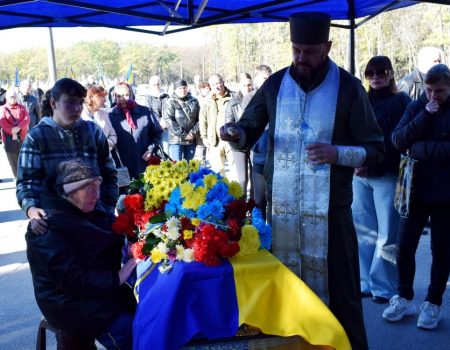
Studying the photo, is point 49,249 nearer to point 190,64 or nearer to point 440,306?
point 440,306

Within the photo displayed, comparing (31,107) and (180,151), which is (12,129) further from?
(180,151)

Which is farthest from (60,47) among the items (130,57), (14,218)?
(14,218)

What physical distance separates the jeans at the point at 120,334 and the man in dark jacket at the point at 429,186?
209 cm

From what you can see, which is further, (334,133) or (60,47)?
(60,47)

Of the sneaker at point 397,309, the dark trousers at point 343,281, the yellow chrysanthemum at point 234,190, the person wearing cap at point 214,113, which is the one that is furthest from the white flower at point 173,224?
the person wearing cap at point 214,113

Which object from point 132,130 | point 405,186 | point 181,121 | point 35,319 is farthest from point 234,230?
point 181,121

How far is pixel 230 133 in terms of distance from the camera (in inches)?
120

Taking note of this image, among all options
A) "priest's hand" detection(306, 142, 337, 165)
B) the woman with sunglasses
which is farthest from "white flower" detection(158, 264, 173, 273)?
the woman with sunglasses

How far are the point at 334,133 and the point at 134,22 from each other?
14.5 ft

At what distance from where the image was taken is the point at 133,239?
10.4ft

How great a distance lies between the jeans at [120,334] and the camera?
2947 millimetres

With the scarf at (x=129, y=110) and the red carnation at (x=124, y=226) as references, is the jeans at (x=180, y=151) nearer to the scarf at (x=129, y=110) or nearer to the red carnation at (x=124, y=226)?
the scarf at (x=129, y=110)

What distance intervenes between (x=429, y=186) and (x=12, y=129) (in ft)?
28.4

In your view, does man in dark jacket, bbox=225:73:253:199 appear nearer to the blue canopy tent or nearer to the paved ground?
the blue canopy tent
